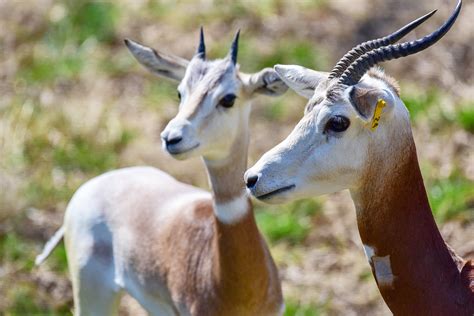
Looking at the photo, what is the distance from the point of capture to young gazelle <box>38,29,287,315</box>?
4996 mm

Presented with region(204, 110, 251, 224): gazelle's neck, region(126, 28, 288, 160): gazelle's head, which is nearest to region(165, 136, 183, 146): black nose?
region(126, 28, 288, 160): gazelle's head

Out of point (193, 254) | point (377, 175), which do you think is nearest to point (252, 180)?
point (377, 175)

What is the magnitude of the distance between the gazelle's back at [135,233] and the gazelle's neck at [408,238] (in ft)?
4.60

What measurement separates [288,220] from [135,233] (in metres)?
2.00

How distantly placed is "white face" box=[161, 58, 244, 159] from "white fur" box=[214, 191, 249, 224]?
234 millimetres

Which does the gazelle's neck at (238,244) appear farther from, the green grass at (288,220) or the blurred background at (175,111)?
the green grass at (288,220)

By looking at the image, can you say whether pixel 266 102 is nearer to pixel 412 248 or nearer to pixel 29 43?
pixel 29 43

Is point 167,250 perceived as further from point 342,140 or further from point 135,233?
point 342,140

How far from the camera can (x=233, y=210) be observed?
5.05 meters

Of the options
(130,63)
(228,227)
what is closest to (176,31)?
(130,63)

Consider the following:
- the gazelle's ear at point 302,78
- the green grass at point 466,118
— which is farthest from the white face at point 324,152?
the green grass at point 466,118

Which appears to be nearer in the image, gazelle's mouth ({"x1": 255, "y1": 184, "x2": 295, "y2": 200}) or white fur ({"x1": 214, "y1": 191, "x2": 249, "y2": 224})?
gazelle's mouth ({"x1": 255, "y1": 184, "x2": 295, "y2": 200})

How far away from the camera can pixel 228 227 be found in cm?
504

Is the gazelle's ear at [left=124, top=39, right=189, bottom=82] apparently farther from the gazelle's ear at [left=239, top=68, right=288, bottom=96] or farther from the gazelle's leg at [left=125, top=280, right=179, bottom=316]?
the gazelle's leg at [left=125, top=280, right=179, bottom=316]
